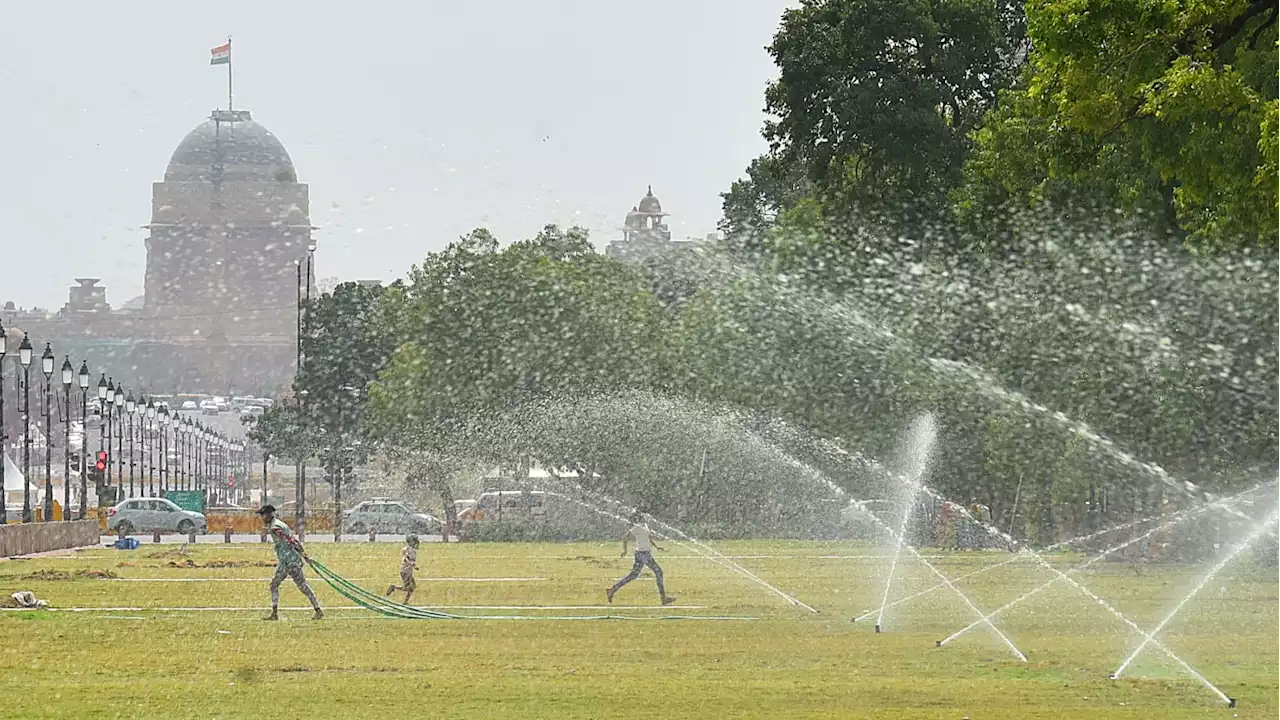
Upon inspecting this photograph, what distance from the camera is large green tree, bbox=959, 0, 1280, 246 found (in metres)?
18.8

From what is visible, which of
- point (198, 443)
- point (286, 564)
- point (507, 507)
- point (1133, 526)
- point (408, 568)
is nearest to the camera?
point (286, 564)

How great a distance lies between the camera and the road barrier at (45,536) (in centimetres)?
4506

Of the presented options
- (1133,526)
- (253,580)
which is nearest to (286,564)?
(253,580)

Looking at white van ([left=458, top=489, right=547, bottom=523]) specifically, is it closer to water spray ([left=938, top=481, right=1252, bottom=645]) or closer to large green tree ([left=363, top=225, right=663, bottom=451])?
large green tree ([left=363, top=225, right=663, bottom=451])

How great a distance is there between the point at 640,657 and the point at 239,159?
173962mm

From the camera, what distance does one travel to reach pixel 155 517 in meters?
70.8

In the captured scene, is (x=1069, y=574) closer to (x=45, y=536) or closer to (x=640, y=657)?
(x=640, y=657)

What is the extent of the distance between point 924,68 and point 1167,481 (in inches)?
371

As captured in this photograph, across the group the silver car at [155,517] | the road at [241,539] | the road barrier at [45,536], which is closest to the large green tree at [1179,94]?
the road barrier at [45,536]

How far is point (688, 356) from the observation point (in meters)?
57.1

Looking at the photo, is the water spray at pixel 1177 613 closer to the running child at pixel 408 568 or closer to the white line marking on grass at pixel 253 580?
the running child at pixel 408 568

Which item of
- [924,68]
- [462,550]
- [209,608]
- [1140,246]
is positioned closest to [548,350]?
[462,550]

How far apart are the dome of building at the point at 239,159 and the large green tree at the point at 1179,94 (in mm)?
158212

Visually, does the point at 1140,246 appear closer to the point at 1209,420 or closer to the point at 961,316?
the point at 1209,420
